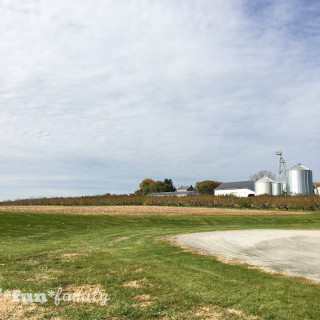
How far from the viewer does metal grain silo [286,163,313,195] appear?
67.7m

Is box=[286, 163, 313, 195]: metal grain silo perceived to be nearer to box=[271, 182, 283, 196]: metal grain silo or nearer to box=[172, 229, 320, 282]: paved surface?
box=[271, 182, 283, 196]: metal grain silo

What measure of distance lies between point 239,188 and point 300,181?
115ft

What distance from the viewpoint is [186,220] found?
32688 millimetres

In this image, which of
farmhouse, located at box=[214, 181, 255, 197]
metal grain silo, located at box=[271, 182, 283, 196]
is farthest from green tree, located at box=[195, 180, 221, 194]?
metal grain silo, located at box=[271, 182, 283, 196]

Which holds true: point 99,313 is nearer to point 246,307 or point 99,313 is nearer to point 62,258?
point 246,307

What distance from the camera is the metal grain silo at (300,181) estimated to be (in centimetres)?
6769

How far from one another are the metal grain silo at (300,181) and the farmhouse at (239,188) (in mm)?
27780

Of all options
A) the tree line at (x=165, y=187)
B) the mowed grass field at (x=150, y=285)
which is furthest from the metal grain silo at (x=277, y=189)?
the mowed grass field at (x=150, y=285)

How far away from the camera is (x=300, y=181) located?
223ft

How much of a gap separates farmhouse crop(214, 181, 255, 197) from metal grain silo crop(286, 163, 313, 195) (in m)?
27.8

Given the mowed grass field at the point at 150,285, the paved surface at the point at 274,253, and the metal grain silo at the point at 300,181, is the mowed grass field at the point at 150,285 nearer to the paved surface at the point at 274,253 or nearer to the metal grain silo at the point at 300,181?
the paved surface at the point at 274,253

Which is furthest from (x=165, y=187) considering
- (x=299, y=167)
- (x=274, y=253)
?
(x=274, y=253)

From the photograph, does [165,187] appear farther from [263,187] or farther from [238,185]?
[263,187]

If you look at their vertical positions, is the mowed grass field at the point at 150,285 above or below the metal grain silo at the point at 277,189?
below
